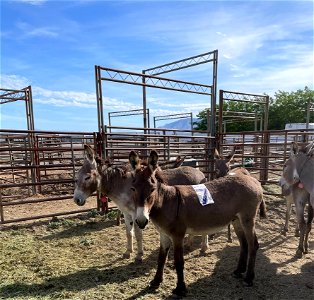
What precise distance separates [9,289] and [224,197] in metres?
3.30

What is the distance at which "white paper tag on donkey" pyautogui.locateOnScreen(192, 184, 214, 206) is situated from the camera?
382cm

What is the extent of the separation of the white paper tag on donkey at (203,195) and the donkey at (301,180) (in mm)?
1807

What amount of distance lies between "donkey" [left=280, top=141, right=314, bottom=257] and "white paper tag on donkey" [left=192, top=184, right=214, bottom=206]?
5.93 ft

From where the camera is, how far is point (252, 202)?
400 centimetres

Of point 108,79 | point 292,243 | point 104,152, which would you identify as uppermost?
point 108,79

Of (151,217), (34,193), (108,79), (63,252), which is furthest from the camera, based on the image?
(34,193)

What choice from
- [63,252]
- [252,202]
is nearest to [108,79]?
[63,252]

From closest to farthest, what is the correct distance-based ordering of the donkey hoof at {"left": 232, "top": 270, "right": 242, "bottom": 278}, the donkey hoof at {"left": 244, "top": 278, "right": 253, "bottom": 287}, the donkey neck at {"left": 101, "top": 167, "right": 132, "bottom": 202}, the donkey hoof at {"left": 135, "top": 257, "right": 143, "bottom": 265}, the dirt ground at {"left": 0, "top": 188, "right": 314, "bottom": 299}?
the dirt ground at {"left": 0, "top": 188, "right": 314, "bottom": 299} → the donkey hoof at {"left": 244, "top": 278, "right": 253, "bottom": 287} → the donkey hoof at {"left": 232, "top": 270, "right": 242, "bottom": 278} → the donkey hoof at {"left": 135, "top": 257, "right": 143, "bottom": 265} → the donkey neck at {"left": 101, "top": 167, "right": 132, "bottom": 202}

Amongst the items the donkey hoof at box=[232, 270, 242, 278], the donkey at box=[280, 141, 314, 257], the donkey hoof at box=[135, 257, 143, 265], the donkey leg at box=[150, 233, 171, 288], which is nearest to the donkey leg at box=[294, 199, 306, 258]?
the donkey at box=[280, 141, 314, 257]

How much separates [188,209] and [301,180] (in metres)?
2.31

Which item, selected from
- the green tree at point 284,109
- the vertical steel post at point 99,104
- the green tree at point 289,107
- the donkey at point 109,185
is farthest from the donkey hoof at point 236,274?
the green tree at point 289,107

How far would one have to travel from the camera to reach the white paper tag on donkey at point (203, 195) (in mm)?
3816

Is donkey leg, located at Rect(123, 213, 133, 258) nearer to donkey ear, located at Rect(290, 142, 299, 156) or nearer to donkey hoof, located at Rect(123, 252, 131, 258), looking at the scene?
donkey hoof, located at Rect(123, 252, 131, 258)

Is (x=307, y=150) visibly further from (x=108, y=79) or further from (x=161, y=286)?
(x=108, y=79)
